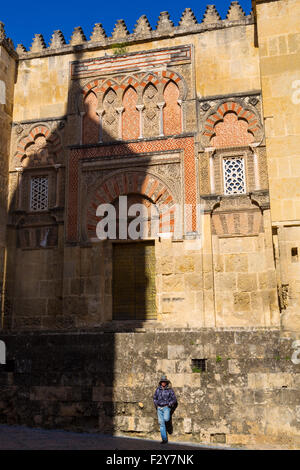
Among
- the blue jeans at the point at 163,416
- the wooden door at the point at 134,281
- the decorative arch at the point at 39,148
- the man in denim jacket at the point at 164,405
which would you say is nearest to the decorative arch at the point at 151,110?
the decorative arch at the point at 39,148

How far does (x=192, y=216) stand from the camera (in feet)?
28.0

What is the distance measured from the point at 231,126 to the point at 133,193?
2168mm

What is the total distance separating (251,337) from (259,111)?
4.48 meters

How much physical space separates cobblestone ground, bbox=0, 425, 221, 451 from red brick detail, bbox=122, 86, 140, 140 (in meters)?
5.48

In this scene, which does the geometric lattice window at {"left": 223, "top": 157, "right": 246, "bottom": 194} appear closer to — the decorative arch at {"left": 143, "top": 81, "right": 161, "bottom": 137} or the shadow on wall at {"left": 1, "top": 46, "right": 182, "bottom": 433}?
the shadow on wall at {"left": 1, "top": 46, "right": 182, "bottom": 433}

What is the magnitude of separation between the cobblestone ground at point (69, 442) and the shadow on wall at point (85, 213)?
7.30 ft

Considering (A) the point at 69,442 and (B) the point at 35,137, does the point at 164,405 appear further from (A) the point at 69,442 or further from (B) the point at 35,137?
(B) the point at 35,137

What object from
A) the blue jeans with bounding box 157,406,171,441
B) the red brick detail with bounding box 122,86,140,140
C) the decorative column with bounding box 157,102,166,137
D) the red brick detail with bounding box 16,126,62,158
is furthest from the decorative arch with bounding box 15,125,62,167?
the blue jeans with bounding box 157,406,171,441

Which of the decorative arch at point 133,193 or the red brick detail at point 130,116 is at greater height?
the red brick detail at point 130,116

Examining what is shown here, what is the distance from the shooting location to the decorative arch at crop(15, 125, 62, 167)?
952 cm

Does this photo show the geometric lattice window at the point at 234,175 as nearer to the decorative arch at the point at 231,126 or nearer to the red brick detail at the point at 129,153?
the decorative arch at the point at 231,126

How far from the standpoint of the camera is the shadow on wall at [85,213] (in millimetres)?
8664

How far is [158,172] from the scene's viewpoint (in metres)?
8.91

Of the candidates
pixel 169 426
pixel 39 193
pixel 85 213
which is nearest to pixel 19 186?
pixel 39 193
